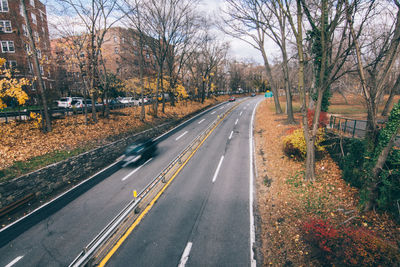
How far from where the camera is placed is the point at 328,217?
26.7 ft

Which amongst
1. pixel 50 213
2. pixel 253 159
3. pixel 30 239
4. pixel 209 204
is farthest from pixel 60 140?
pixel 253 159

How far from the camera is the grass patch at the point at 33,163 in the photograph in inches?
399

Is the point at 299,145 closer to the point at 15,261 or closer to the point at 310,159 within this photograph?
the point at 310,159

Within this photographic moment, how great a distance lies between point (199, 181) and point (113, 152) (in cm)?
884

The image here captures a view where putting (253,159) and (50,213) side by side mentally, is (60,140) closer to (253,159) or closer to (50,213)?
(50,213)

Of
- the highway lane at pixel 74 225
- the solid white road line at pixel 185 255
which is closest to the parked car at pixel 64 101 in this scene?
the highway lane at pixel 74 225

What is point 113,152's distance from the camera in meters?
16.5

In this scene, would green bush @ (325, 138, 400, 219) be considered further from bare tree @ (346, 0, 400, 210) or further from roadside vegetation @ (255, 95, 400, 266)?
bare tree @ (346, 0, 400, 210)

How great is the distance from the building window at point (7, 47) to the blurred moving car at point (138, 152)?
28.7 m

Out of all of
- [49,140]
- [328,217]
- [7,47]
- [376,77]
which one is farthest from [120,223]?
[7,47]

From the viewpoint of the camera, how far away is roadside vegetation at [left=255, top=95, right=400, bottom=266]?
242 inches

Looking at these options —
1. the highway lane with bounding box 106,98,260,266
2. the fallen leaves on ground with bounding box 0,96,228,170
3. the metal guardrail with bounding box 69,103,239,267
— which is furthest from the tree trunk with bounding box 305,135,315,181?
the fallen leaves on ground with bounding box 0,96,228,170

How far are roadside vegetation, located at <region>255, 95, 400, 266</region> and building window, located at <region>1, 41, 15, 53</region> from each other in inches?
1614

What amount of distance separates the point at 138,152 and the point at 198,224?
1109cm
